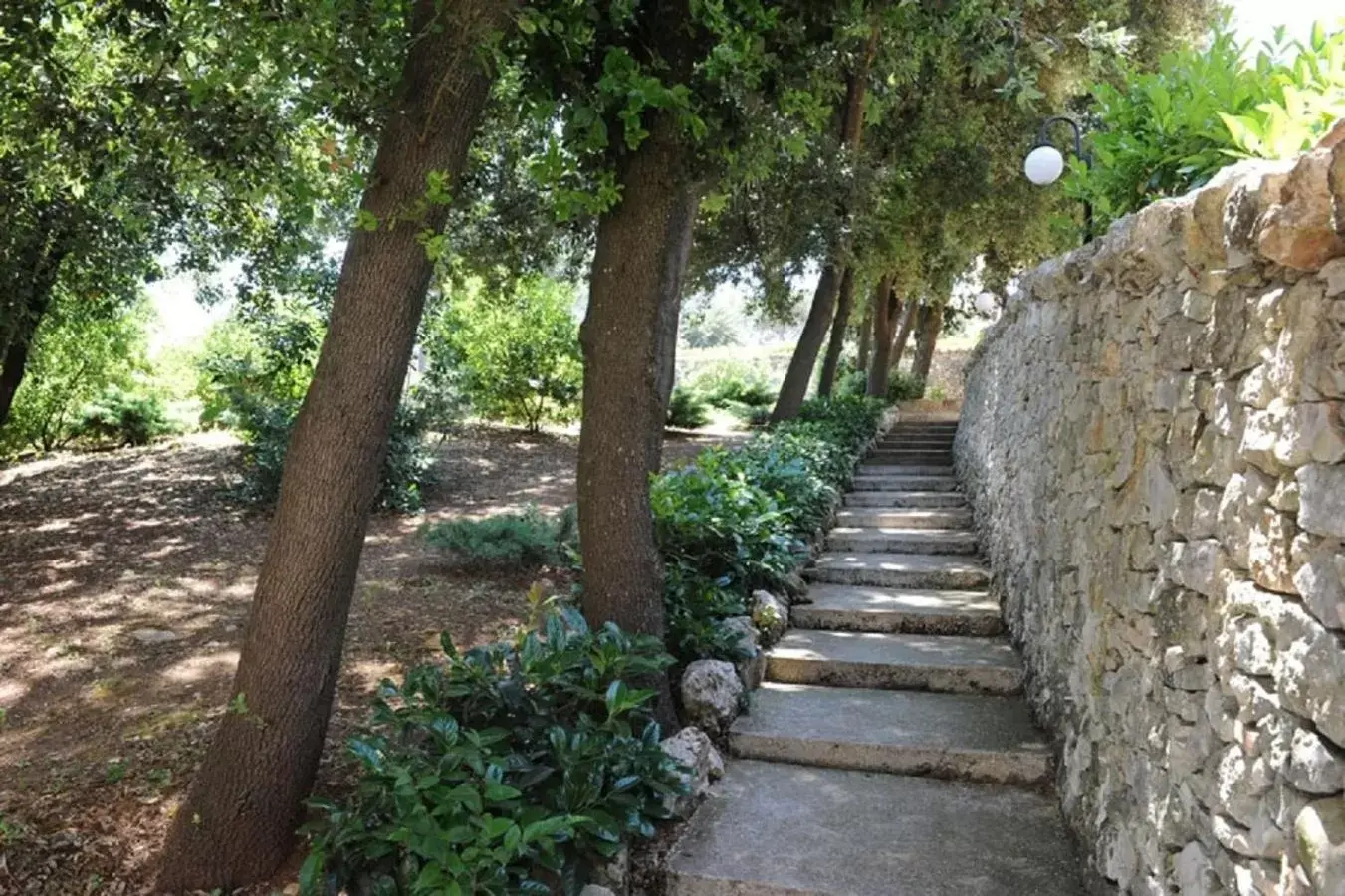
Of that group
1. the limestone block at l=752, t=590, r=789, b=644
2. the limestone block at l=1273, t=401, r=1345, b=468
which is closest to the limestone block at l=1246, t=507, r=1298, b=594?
the limestone block at l=1273, t=401, r=1345, b=468

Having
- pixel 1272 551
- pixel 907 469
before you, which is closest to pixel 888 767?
pixel 1272 551

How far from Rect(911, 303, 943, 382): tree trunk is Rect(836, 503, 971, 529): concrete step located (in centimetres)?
1204

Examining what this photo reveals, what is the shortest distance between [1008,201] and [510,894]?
1200 centimetres

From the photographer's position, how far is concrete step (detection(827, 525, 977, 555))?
22.1ft

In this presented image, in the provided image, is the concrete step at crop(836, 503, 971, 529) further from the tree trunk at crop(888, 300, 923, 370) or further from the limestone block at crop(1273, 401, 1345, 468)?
the tree trunk at crop(888, 300, 923, 370)

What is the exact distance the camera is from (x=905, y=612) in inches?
206

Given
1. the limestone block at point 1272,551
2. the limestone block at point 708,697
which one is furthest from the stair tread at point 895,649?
the limestone block at point 1272,551

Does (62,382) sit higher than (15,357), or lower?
lower

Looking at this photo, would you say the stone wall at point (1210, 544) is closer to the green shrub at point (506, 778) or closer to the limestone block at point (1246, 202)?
the limestone block at point (1246, 202)

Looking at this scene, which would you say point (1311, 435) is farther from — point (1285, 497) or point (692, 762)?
point (692, 762)

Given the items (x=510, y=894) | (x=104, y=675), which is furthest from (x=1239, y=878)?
(x=104, y=675)

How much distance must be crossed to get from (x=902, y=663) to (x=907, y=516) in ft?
10.5

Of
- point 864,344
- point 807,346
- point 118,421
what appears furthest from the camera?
point 864,344

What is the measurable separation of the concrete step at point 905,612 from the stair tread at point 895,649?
0.23 feet
